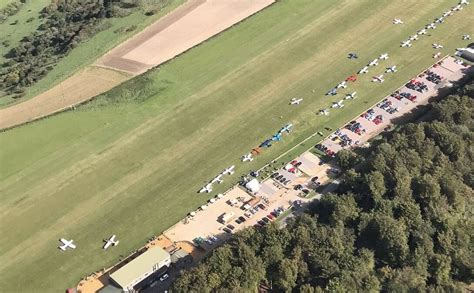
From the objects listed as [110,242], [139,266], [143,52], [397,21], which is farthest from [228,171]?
[397,21]

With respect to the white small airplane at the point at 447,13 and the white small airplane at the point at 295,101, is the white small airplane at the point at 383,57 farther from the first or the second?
the white small airplane at the point at 447,13

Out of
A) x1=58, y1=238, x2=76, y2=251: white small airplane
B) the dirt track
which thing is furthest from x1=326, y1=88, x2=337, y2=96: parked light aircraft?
x1=58, y1=238, x2=76, y2=251: white small airplane

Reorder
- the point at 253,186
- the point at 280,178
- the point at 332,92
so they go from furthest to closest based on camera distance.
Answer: the point at 332,92, the point at 280,178, the point at 253,186

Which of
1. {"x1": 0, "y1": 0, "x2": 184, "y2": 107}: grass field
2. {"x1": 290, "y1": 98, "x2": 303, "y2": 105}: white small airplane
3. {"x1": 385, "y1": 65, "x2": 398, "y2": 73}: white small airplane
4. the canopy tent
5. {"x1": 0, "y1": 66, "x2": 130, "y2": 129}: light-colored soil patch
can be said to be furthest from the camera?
{"x1": 0, "y1": 0, "x2": 184, "y2": 107}: grass field

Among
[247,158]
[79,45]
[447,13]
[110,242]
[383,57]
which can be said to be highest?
[79,45]

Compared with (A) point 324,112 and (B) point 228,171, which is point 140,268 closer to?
(B) point 228,171

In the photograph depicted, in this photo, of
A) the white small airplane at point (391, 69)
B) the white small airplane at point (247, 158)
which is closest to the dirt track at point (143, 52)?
the white small airplane at point (247, 158)

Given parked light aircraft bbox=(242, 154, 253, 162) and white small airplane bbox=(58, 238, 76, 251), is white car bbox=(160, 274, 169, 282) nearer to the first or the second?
white small airplane bbox=(58, 238, 76, 251)

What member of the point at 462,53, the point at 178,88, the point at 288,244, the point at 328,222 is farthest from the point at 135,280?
the point at 462,53
